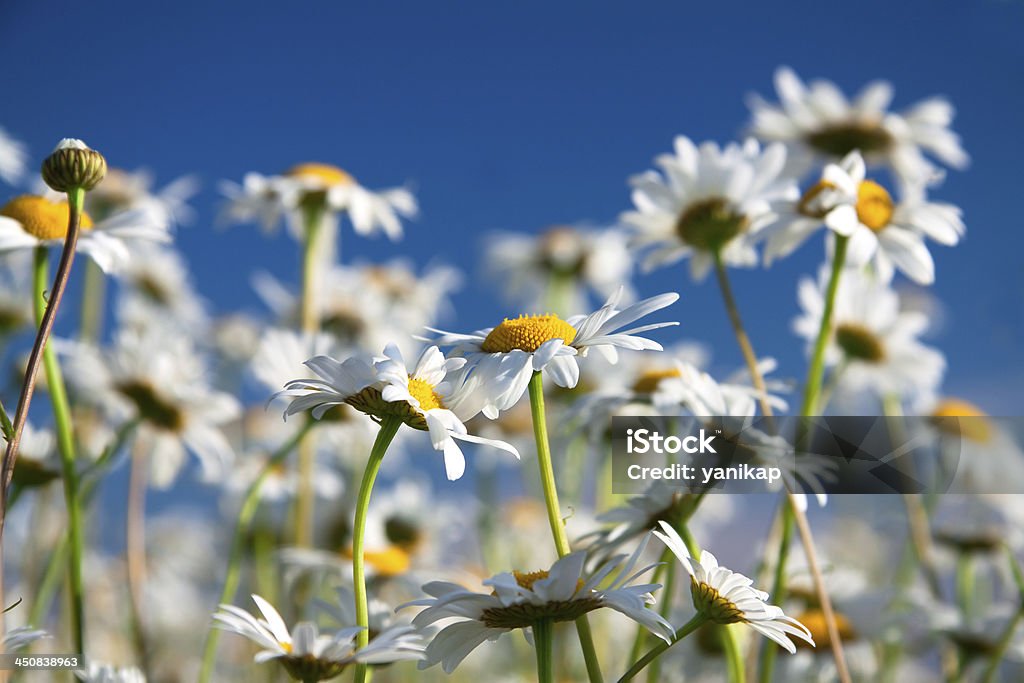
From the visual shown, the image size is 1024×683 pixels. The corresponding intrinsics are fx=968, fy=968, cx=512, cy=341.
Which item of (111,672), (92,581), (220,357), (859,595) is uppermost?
(220,357)

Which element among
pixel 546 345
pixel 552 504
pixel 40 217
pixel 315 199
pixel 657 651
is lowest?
pixel 657 651

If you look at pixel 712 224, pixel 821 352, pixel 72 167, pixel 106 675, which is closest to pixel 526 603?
pixel 106 675

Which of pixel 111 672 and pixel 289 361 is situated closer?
pixel 111 672

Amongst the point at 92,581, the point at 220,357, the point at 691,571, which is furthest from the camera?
the point at 220,357

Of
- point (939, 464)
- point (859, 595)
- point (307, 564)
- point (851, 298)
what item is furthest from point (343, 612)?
point (939, 464)

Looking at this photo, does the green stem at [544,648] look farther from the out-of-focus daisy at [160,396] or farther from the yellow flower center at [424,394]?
the out-of-focus daisy at [160,396]

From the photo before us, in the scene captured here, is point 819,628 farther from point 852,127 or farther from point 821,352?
point 852,127

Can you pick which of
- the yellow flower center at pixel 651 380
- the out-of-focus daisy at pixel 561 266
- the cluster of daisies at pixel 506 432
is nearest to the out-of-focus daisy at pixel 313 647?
the cluster of daisies at pixel 506 432

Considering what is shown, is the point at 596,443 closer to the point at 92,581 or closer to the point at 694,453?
the point at 694,453
